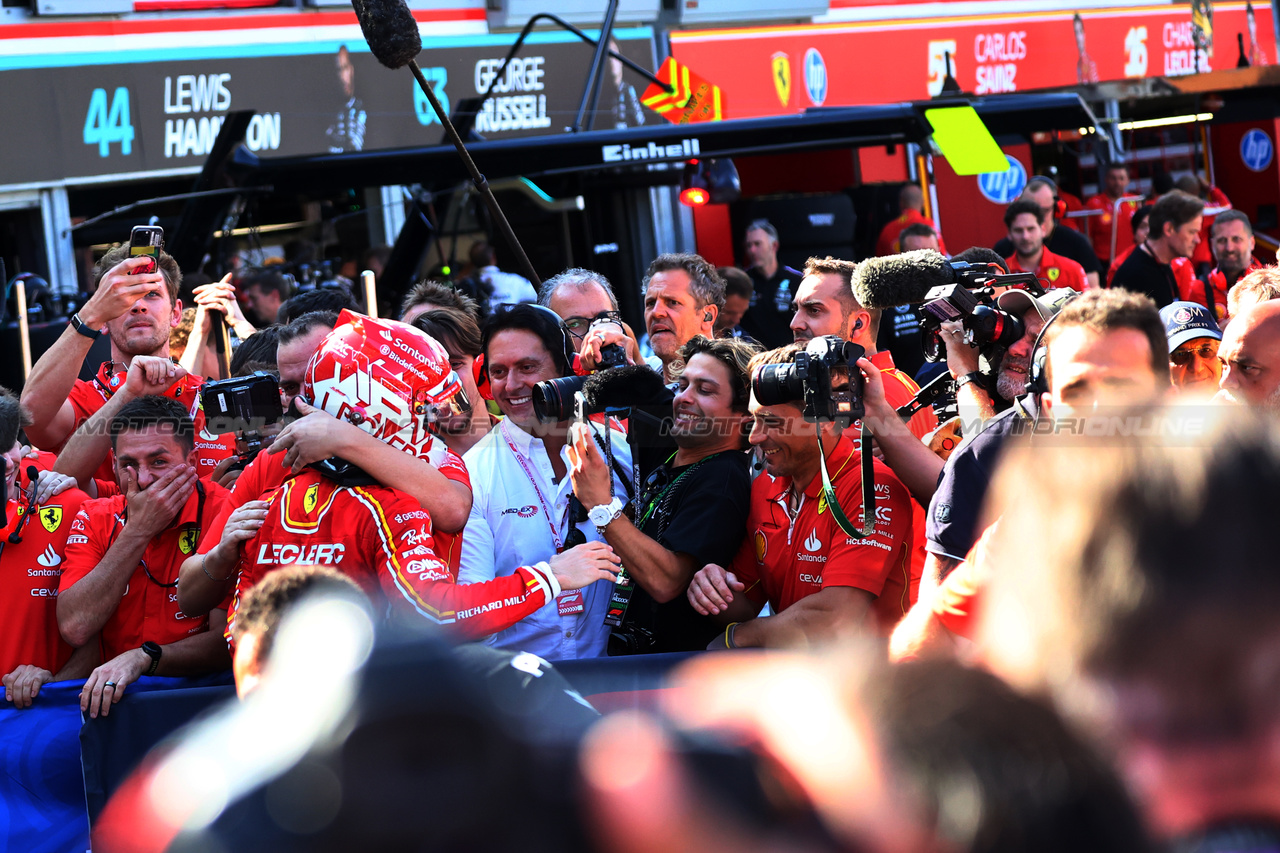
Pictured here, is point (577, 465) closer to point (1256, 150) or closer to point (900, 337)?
point (900, 337)

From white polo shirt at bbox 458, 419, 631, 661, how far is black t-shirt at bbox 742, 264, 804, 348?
3.54 m

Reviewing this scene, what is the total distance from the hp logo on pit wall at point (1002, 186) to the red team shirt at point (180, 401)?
8.31 metres

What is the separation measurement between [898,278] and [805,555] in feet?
3.60

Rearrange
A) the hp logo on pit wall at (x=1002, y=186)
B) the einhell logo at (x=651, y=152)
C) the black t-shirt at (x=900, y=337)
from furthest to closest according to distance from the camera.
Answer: the hp logo on pit wall at (x=1002, y=186) → the einhell logo at (x=651, y=152) → the black t-shirt at (x=900, y=337)

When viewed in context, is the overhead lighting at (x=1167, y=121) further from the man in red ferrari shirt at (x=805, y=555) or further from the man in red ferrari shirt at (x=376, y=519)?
the man in red ferrari shirt at (x=376, y=519)

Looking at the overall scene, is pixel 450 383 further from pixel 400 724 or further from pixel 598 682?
pixel 400 724

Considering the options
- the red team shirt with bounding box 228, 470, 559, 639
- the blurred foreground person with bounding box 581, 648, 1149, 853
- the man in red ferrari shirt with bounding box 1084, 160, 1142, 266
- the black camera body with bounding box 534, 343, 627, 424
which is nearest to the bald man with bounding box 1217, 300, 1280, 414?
the black camera body with bounding box 534, 343, 627, 424

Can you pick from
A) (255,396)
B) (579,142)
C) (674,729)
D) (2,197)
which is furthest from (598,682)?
(2,197)

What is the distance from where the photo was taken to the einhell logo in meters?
7.07

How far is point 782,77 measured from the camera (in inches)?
500

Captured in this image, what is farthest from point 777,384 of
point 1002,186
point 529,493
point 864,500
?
point 1002,186

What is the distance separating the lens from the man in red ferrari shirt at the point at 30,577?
3.49 metres

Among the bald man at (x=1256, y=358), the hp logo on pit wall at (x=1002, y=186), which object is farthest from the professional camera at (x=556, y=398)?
the hp logo on pit wall at (x=1002, y=186)

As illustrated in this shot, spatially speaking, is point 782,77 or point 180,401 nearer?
point 180,401
